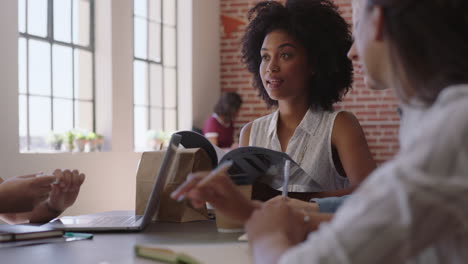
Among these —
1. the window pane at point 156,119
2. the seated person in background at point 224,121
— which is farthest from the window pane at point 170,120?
the seated person in background at point 224,121

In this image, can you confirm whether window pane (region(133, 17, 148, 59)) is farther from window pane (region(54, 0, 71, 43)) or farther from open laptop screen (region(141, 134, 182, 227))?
open laptop screen (region(141, 134, 182, 227))

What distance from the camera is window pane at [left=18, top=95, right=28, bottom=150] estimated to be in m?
4.92

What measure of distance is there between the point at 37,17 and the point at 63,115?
932 millimetres

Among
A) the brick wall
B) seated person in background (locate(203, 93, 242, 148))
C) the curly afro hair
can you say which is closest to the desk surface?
→ the curly afro hair

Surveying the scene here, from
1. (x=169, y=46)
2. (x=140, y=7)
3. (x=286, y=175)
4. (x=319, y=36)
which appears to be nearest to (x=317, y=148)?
(x=319, y=36)

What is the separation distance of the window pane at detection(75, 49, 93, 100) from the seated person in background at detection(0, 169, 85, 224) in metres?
4.11

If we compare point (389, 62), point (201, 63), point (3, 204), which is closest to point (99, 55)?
point (201, 63)

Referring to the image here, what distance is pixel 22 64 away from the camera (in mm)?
4930

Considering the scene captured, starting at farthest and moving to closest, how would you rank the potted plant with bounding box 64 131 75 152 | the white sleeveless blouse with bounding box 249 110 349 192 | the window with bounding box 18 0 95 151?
the potted plant with bounding box 64 131 75 152 < the window with bounding box 18 0 95 151 < the white sleeveless blouse with bounding box 249 110 349 192

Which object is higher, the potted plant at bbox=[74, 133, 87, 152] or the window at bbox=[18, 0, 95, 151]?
the window at bbox=[18, 0, 95, 151]

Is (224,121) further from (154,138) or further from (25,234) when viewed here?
(25,234)

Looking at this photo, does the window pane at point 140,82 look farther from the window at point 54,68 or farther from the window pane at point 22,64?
the window pane at point 22,64

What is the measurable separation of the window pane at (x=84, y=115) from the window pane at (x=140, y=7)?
138 cm

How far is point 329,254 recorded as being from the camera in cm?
63
